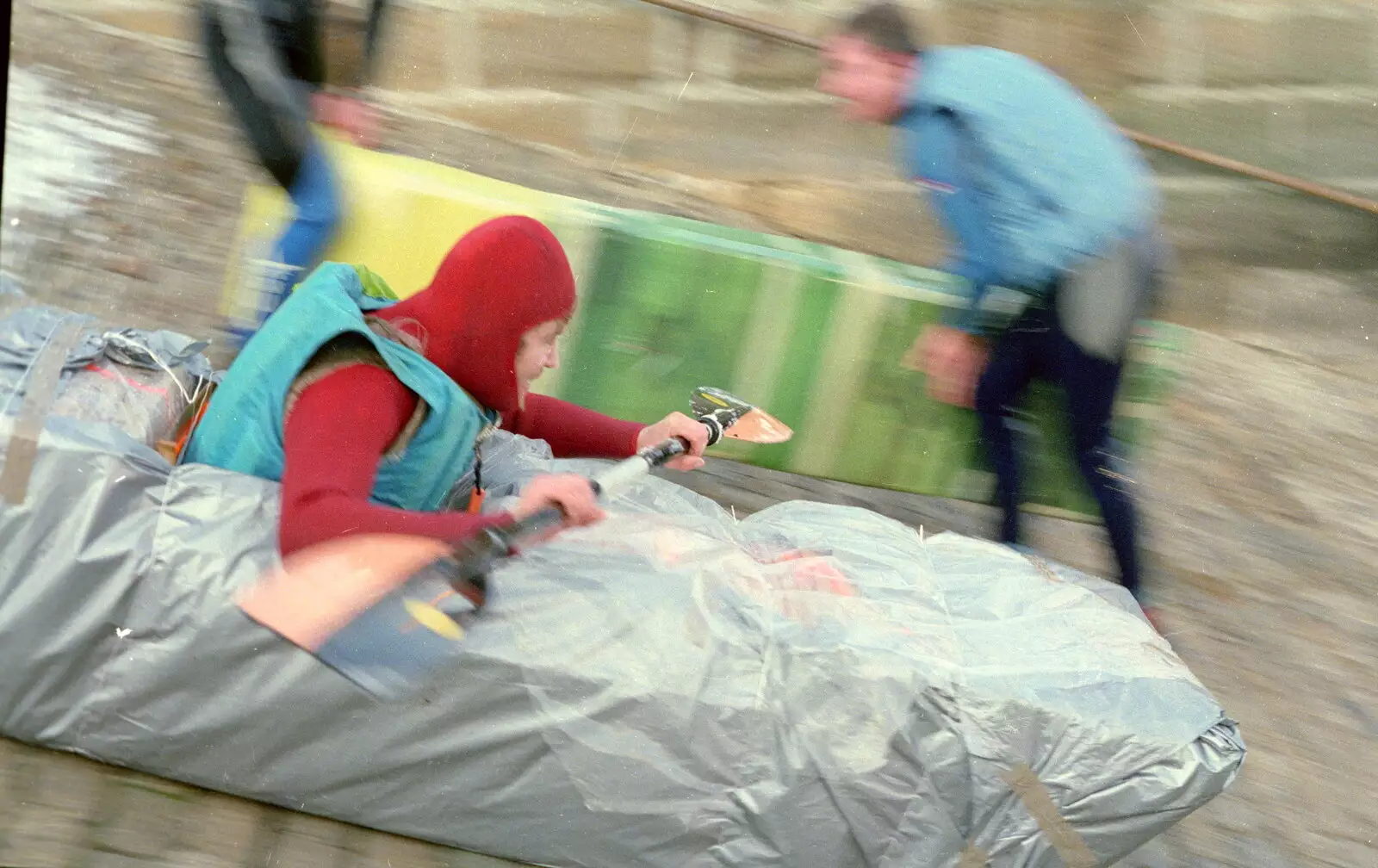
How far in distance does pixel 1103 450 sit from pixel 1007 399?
0.18 metres

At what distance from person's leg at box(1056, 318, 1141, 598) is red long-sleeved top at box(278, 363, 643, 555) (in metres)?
1.14

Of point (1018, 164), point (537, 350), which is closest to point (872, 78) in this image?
point (1018, 164)

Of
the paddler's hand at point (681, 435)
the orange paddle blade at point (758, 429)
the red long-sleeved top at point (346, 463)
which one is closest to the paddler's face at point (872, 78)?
the orange paddle blade at point (758, 429)

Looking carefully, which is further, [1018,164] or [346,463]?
[1018,164]

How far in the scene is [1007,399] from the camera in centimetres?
216

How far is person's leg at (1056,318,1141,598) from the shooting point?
6.70ft

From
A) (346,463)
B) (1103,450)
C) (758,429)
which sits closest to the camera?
(346,463)

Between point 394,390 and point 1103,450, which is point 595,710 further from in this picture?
point 1103,450

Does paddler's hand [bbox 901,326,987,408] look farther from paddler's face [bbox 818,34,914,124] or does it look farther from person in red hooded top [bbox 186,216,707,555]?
person in red hooded top [bbox 186,216,707,555]

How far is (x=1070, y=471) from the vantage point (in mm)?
2225

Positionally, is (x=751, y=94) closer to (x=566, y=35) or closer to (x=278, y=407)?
(x=566, y=35)

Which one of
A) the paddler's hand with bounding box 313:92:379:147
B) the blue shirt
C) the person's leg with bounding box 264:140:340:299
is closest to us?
the blue shirt

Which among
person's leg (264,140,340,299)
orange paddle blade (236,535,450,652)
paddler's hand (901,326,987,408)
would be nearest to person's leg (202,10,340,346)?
person's leg (264,140,340,299)

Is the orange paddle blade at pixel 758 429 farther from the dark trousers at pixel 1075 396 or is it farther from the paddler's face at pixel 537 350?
the paddler's face at pixel 537 350
